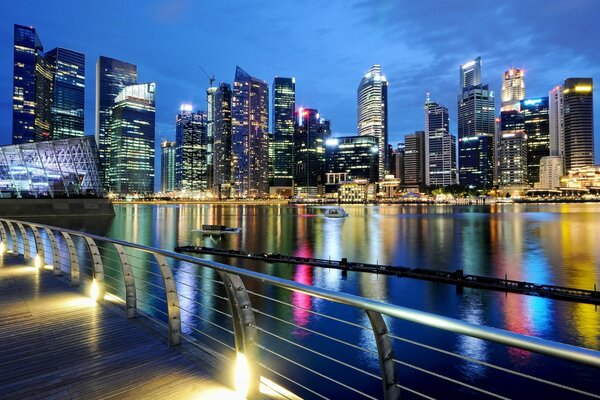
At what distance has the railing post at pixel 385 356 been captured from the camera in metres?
2.90

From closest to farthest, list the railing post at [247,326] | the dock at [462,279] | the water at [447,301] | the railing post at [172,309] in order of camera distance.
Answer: the railing post at [247,326] → the railing post at [172,309] → the water at [447,301] → the dock at [462,279]

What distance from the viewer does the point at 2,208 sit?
67.2 m

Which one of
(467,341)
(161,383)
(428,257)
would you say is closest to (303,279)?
(467,341)

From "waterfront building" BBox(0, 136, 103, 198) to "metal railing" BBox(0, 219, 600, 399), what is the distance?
65.1 meters

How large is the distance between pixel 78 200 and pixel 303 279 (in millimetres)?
74751

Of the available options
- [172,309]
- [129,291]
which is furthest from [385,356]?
[129,291]

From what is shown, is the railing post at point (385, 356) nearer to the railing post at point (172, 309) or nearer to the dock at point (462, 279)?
the railing post at point (172, 309)

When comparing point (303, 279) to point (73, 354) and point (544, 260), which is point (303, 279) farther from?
point (544, 260)

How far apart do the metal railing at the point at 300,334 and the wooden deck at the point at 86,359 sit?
47cm

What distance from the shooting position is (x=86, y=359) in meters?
4.99

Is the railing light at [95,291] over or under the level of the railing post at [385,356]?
under

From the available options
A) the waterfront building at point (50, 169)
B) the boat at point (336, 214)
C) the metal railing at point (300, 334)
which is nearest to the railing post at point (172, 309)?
the metal railing at point (300, 334)

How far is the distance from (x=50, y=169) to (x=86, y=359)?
9306 centimetres

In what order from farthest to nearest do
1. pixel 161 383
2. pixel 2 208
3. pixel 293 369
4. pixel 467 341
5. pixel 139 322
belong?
pixel 2 208, pixel 467 341, pixel 293 369, pixel 139 322, pixel 161 383
